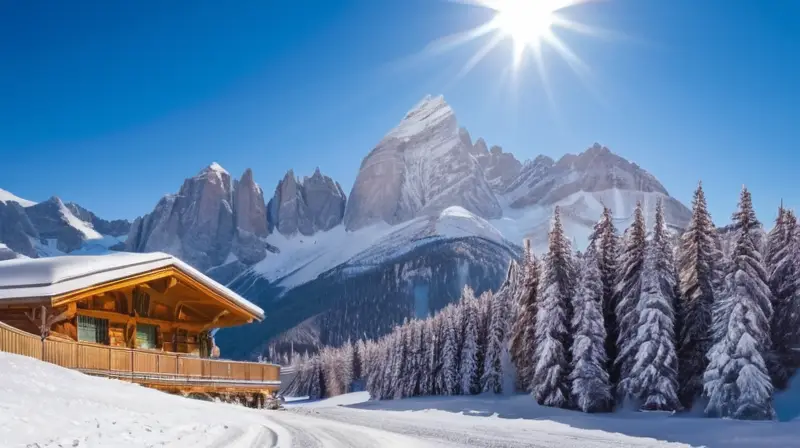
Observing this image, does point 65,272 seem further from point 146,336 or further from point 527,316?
point 527,316

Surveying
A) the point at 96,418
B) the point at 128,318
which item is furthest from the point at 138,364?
the point at 96,418

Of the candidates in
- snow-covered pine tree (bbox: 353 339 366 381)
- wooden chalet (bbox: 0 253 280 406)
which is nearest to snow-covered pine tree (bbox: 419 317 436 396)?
wooden chalet (bbox: 0 253 280 406)

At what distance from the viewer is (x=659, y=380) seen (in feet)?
95.6

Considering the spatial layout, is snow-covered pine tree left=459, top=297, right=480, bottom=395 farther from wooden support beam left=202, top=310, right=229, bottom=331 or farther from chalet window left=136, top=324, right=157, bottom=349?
chalet window left=136, top=324, right=157, bottom=349

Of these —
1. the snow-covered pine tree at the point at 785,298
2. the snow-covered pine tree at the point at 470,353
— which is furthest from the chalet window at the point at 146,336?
the snow-covered pine tree at the point at 470,353

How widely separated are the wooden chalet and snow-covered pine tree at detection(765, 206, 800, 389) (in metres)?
22.3

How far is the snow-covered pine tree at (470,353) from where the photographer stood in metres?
59.3

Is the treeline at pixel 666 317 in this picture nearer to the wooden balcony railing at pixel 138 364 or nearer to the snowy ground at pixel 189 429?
the snowy ground at pixel 189 429

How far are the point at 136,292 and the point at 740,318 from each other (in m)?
23.9

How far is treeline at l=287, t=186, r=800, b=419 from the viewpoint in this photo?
26344 millimetres

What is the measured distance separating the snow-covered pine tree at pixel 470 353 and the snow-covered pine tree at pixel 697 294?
2963cm

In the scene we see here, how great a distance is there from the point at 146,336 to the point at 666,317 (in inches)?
899

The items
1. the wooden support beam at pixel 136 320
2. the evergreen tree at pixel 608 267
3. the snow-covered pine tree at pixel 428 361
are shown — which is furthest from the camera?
the snow-covered pine tree at pixel 428 361

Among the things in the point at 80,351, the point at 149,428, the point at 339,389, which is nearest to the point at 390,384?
the point at 339,389
